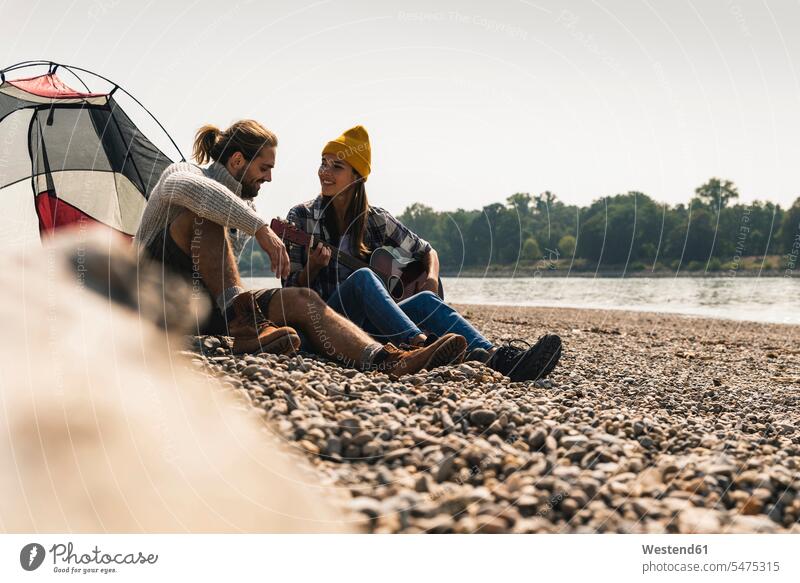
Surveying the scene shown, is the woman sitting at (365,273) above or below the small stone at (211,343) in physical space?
above

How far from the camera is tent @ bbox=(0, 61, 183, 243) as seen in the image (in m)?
8.20

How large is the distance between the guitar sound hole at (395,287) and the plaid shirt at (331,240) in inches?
11.7

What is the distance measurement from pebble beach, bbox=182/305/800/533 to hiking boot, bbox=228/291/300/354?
0.10 metres

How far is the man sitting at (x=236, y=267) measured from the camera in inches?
173

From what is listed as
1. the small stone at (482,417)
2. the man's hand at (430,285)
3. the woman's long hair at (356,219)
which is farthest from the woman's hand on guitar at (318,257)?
the small stone at (482,417)

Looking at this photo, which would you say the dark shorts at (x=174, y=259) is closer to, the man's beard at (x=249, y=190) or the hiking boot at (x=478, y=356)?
the man's beard at (x=249, y=190)

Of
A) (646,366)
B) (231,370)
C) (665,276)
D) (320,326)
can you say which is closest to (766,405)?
(646,366)

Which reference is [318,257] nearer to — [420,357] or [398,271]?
[398,271]

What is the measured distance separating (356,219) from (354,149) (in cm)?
64

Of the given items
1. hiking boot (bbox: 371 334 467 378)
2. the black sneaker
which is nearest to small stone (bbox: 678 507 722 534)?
hiking boot (bbox: 371 334 467 378)

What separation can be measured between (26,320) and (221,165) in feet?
5.87

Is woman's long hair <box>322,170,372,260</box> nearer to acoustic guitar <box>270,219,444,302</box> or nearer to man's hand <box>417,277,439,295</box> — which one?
acoustic guitar <box>270,219,444,302</box>
